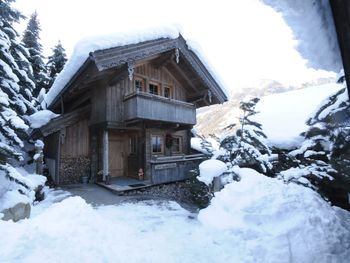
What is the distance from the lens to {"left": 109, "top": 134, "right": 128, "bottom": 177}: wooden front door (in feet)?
46.6

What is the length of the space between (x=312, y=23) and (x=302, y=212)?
3615mm

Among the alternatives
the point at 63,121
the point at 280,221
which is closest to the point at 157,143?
the point at 63,121

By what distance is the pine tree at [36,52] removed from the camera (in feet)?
59.7

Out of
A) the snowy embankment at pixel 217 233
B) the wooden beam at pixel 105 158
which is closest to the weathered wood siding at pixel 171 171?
the wooden beam at pixel 105 158

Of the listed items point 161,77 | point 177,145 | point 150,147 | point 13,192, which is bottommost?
point 13,192

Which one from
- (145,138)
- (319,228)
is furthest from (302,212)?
(145,138)

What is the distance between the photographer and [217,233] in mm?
4828

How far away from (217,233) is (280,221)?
1.24m

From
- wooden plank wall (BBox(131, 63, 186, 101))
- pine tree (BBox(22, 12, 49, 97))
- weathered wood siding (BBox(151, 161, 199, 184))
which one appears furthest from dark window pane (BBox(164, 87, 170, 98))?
pine tree (BBox(22, 12, 49, 97))

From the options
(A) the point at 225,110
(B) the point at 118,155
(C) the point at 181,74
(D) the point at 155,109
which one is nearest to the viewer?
(D) the point at 155,109

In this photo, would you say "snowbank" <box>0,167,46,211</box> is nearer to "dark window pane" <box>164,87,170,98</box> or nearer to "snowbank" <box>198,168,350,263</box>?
"snowbank" <box>198,168,350,263</box>

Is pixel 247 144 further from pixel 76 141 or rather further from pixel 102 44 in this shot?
pixel 76 141

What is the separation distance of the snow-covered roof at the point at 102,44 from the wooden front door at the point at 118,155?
163 inches

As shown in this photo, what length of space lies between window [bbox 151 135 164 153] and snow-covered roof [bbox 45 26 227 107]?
17.7 ft
